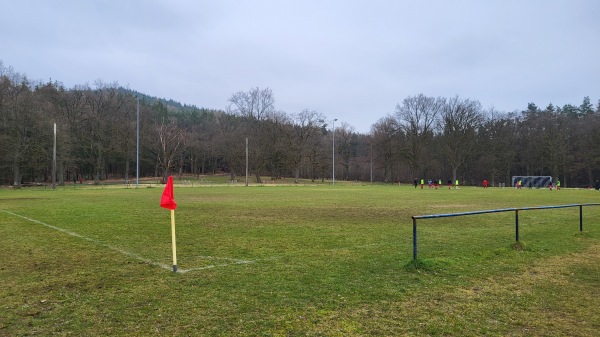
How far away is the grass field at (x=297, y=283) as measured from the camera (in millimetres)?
5105

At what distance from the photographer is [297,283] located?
7.05 m

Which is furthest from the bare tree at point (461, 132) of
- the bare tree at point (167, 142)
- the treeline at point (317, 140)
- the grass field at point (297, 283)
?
the grass field at point (297, 283)

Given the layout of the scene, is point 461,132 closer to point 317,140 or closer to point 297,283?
point 317,140

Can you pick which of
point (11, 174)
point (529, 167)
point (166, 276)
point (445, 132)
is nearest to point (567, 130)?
point (529, 167)

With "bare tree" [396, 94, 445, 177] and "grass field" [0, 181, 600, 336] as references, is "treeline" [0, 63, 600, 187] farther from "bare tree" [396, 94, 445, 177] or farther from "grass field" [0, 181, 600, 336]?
"grass field" [0, 181, 600, 336]

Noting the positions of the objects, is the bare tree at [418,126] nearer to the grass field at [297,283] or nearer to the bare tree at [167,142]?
the bare tree at [167,142]

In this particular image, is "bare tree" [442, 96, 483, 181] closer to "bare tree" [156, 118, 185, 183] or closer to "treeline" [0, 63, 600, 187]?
"treeline" [0, 63, 600, 187]

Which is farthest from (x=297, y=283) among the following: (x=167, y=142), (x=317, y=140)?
(x=317, y=140)

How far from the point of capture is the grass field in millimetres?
5105

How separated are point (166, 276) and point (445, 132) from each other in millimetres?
84218

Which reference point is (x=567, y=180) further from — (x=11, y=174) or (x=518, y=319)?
(x=11, y=174)

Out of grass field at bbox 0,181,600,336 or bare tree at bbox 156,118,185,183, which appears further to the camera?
bare tree at bbox 156,118,185,183

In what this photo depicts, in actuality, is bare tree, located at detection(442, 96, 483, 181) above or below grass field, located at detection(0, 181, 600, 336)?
above

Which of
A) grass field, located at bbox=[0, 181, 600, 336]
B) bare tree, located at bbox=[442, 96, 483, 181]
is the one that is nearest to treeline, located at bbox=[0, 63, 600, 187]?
bare tree, located at bbox=[442, 96, 483, 181]
